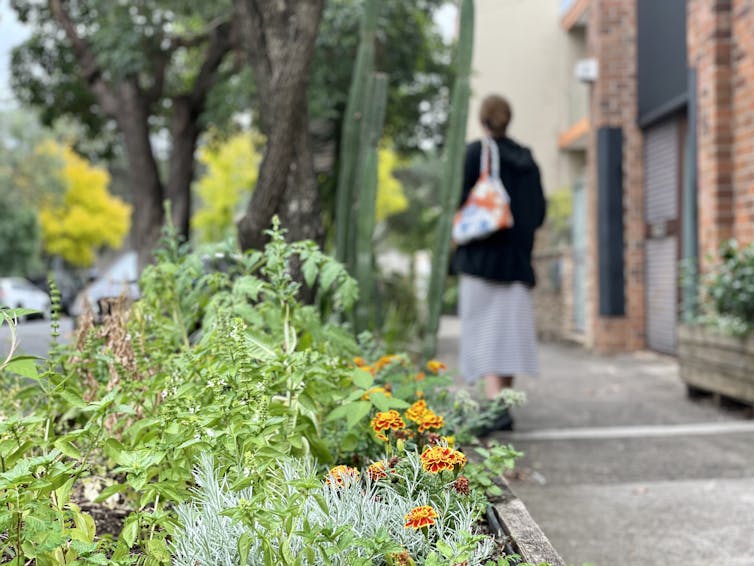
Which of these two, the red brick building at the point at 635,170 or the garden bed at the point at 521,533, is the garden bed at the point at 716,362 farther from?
the garden bed at the point at 521,533

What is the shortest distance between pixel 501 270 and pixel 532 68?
1171 cm

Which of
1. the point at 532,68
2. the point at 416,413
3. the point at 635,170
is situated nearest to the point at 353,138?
the point at 416,413

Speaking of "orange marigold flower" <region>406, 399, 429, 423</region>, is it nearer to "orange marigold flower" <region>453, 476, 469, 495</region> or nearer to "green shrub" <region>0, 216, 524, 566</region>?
"green shrub" <region>0, 216, 524, 566</region>

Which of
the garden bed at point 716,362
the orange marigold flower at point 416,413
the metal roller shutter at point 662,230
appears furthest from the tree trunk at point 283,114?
the metal roller shutter at point 662,230

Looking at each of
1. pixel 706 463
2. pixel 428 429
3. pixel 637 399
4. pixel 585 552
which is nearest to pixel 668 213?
pixel 637 399

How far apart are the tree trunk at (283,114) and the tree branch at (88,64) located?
8540 mm

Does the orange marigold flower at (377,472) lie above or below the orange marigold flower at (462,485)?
above

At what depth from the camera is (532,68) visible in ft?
53.5

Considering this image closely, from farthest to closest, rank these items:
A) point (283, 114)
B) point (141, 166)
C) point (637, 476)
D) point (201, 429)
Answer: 1. point (141, 166)
2. point (283, 114)
3. point (637, 476)
4. point (201, 429)

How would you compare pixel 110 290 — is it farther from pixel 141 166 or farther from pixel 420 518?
pixel 141 166

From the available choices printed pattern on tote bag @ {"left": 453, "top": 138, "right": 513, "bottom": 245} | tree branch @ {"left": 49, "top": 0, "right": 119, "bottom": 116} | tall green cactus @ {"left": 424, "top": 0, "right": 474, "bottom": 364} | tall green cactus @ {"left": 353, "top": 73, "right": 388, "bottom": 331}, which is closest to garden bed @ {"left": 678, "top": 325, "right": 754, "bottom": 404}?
printed pattern on tote bag @ {"left": 453, "top": 138, "right": 513, "bottom": 245}

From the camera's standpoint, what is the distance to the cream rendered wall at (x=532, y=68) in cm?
1609

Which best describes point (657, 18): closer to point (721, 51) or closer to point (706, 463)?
point (721, 51)

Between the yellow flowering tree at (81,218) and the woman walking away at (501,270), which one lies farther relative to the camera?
the yellow flowering tree at (81,218)
